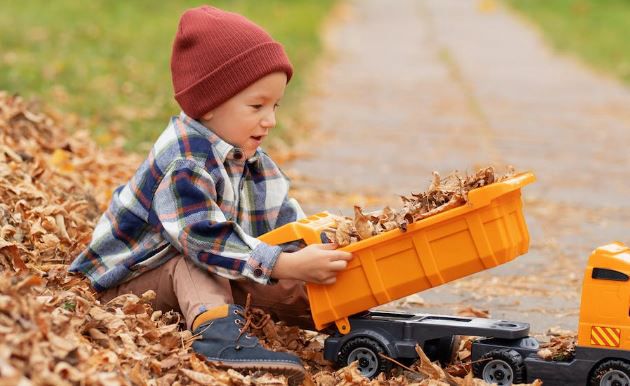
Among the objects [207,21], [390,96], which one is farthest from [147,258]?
[390,96]

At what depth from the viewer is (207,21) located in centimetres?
420

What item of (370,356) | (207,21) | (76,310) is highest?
(207,21)

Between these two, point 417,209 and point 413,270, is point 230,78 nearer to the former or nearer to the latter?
point 417,209

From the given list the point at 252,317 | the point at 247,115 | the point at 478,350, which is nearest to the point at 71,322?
the point at 252,317

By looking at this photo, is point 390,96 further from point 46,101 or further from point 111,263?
point 111,263

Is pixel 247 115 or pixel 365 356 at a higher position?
pixel 247 115

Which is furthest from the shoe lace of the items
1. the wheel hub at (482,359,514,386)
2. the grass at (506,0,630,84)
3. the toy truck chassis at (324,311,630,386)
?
the grass at (506,0,630,84)

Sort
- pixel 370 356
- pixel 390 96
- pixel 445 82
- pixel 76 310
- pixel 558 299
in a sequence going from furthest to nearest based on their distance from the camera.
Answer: pixel 445 82
pixel 390 96
pixel 558 299
pixel 370 356
pixel 76 310

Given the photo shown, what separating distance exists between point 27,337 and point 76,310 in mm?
580

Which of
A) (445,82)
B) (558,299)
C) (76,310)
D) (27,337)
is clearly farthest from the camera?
(445,82)

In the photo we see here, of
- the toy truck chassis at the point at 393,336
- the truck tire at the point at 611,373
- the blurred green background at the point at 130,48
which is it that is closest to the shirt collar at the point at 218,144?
the toy truck chassis at the point at 393,336

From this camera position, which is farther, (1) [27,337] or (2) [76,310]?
(2) [76,310]

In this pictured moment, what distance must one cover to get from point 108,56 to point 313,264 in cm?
764

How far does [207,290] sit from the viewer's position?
158 inches
